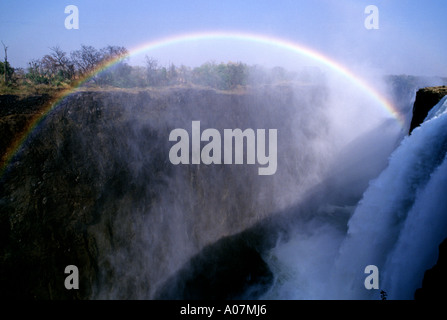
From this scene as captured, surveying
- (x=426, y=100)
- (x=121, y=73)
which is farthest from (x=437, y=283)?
→ (x=121, y=73)

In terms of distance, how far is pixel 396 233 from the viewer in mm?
6340

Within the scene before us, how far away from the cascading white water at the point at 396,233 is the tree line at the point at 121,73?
33.0 ft

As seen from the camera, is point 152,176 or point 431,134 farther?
point 152,176

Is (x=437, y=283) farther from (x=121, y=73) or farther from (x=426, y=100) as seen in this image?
(x=121, y=73)

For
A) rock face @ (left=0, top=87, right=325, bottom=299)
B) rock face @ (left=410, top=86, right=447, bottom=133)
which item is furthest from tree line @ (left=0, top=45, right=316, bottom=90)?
rock face @ (left=410, top=86, right=447, bottom=133)

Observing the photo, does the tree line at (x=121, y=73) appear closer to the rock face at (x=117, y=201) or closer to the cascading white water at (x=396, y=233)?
the rock face at (x=117, y=201)

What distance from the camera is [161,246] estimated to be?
9.43 meters

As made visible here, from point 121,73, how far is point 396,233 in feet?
47.6

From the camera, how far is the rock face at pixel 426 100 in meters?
9.58

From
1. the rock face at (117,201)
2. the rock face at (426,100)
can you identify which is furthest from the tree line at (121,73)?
the rock face at (426,100)
